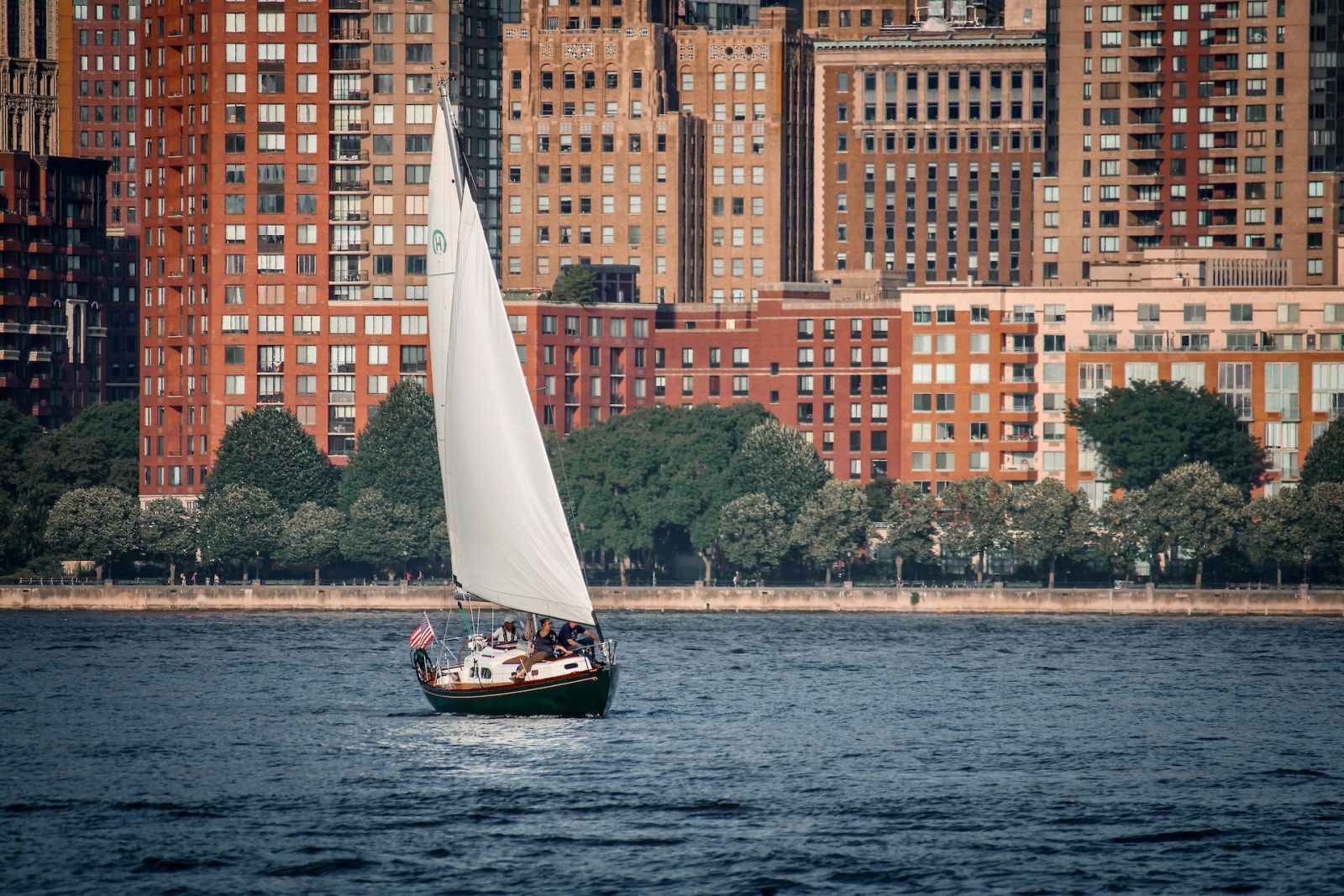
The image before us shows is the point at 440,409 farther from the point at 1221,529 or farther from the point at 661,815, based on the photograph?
the point at 1221,529

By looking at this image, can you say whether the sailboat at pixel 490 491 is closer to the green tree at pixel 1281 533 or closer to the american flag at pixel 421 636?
the american flag at pixel 421 636

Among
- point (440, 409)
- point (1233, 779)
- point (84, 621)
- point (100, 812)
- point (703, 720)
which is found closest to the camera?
point (100, 812)

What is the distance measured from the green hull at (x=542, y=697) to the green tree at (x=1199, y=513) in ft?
330

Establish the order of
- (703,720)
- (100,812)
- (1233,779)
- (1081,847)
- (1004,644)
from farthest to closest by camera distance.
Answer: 1. (1004,644)
2. (703,720)
3. (1233,779)
4. (100,812)
5. (1081,847)

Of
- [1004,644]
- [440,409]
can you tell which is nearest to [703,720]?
[440,409]

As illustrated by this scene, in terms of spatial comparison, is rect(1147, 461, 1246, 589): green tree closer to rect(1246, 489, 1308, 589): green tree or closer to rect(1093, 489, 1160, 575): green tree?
rect(1093, 489, 1160, 575): green tree

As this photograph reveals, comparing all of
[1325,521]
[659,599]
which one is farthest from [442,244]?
[1325,521]

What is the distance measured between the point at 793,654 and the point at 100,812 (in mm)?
69411

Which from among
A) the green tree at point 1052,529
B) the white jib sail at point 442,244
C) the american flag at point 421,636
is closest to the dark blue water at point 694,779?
the american flag at point 421,636

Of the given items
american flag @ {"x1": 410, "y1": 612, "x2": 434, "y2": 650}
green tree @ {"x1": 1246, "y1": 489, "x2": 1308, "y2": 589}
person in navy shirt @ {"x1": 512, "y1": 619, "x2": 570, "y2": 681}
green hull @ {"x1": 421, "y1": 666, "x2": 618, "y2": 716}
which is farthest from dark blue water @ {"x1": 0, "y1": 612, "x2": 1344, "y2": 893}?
green tree @ {"x1": 1246, "y1": 489, "x2": 1308, "y2": 589}

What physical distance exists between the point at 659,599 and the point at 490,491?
9675 centimetres

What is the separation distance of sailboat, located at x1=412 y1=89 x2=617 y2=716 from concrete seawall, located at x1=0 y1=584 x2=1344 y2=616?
93.6 m

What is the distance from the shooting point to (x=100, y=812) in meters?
82.9

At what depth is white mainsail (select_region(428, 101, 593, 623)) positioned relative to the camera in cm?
9538
